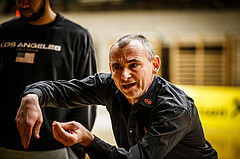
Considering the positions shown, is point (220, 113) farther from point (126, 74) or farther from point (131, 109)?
point (126, 74)

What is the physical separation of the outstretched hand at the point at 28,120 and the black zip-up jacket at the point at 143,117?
119 mm

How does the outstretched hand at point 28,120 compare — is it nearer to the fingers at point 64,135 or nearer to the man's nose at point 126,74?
the fingers at point 64,135

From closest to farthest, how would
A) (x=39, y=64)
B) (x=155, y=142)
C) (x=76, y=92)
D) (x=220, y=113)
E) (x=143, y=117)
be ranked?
(x=155, y=142), (x=143, y=117), (x=76, y=92), (x=39, y=64), (x=220, y=113)

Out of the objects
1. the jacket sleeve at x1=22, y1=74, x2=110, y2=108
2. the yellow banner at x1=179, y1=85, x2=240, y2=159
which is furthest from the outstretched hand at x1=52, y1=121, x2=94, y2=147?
Result: the yellow banner at x1=179, y1=85, x2=240, y2=159

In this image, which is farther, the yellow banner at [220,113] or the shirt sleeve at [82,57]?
the yellow banner at [220,113]

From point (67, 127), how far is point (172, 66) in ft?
21.7

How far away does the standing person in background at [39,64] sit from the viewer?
5.90ft

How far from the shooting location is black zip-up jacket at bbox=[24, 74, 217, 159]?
1.22 metres

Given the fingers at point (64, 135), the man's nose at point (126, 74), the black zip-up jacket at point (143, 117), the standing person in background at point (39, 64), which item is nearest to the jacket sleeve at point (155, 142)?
the black zip-up jacket at point (143, 117)

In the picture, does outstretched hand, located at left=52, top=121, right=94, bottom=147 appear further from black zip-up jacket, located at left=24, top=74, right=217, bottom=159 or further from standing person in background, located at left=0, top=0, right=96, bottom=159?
standing person in background, located at left=0, top=0, right=96, bottom=159

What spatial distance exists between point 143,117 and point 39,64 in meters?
0.87

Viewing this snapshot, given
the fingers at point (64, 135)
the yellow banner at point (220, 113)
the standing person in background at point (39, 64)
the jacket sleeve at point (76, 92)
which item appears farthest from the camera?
the yellow banner at point (220, 113)

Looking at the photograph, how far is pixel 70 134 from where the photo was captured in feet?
3.68

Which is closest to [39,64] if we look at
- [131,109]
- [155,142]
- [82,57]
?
[82,57]
